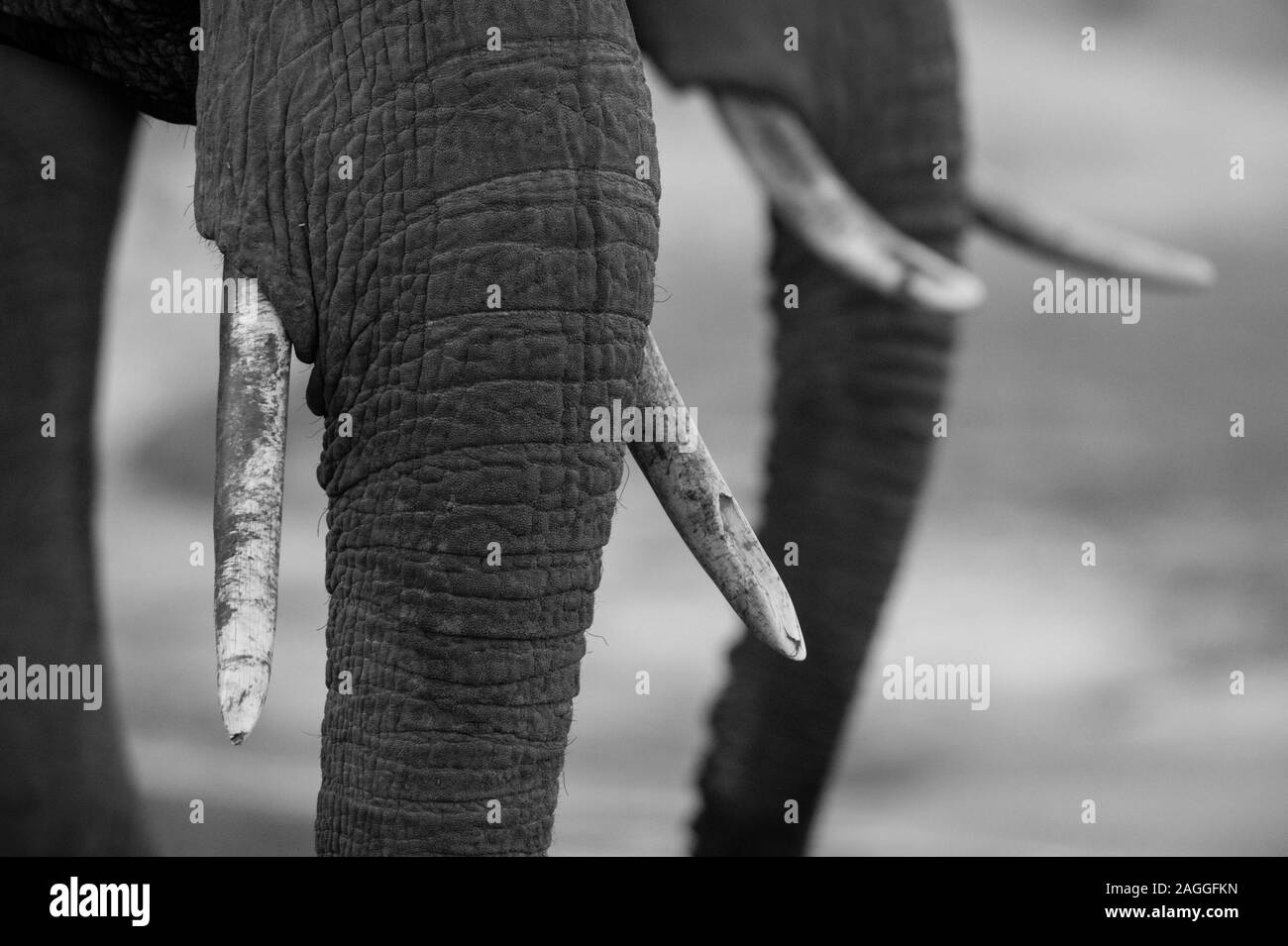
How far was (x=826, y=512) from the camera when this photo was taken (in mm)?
2180

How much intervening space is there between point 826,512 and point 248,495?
1.10m

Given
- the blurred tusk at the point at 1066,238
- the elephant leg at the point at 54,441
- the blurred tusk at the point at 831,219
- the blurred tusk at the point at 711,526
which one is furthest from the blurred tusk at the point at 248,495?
the blurred tusk at the point at 1066,238

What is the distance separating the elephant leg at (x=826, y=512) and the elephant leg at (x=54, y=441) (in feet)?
2.30

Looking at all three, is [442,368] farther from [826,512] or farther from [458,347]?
[826,512]

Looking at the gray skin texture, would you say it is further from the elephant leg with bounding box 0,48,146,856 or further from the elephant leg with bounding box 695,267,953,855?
the elephant leg with bounding box 695,267,953,855

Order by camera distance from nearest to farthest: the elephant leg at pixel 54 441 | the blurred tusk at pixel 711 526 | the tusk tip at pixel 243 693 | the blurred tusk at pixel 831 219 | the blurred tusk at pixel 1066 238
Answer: the tusk tip at pixel 243 693, the blurred tusk at pixel 711 526, the elephant leg at pixel 54 441, the blurred tusk at pixel 831 219, the blurred tusk at pixel 1066 238

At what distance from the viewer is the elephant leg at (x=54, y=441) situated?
174 centimetres

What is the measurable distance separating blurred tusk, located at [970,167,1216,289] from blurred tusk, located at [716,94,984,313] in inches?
16.8

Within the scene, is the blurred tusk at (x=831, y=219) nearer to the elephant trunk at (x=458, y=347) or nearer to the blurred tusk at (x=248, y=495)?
the elephant trunk at (x=458, y=347)

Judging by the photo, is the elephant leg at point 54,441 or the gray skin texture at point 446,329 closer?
the gray skin texture at point 446,329

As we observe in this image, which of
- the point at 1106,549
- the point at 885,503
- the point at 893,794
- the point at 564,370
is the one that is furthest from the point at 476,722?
the point at 1106,549

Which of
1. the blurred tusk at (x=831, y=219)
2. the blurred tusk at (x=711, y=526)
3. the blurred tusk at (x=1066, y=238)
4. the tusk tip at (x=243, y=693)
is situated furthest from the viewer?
the blurred tusk at (x=1066, y=238)

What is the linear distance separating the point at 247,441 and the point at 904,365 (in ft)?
3.64
